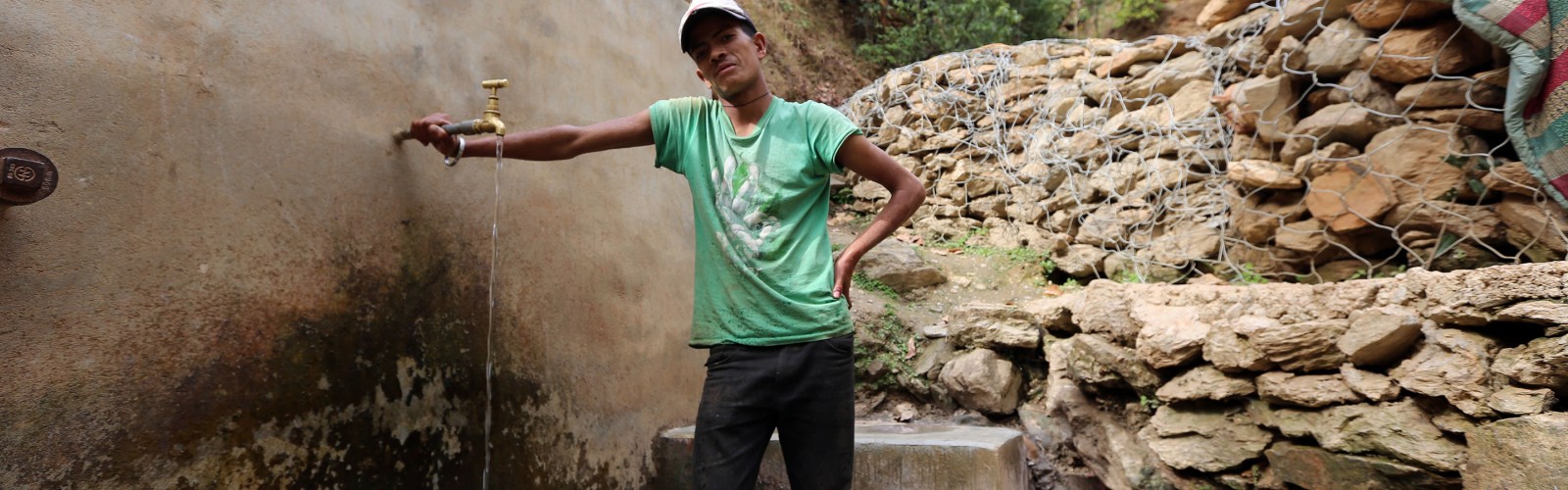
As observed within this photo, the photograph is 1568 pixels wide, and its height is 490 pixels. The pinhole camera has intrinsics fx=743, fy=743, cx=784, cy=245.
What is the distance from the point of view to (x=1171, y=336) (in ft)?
7.71

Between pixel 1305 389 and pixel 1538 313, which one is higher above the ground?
pixel 1538 313

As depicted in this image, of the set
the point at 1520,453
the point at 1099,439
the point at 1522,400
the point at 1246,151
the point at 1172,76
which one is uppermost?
the point at 1172,76

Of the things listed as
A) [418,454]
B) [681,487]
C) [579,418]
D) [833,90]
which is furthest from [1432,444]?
[833,90]

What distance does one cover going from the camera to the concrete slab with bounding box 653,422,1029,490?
6.88 feet

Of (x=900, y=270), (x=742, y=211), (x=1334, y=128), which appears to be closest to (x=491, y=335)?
(x=742, y=211)

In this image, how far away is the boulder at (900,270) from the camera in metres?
4.07

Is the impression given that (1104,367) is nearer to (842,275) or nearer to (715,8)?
(842,275)

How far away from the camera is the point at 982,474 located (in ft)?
6.85

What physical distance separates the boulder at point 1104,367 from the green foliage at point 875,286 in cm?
129

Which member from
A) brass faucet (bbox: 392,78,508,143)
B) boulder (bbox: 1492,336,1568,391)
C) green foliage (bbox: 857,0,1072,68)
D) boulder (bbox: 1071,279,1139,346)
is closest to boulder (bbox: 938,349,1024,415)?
boulder (bbox: 1071,279,1139,346)

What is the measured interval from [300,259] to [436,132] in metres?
0.34

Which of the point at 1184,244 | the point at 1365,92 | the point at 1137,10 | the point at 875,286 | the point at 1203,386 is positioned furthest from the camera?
the point at 1137,10

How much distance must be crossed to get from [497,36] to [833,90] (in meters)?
6.02

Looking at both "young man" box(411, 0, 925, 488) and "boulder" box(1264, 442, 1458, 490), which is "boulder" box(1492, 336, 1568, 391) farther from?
"young man" box(411, 0, 925, 488)
